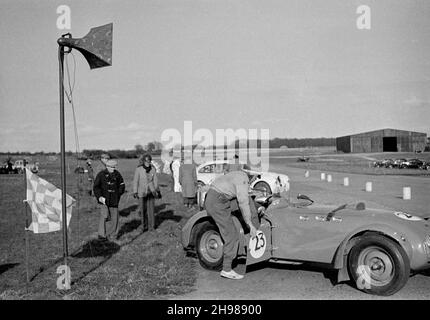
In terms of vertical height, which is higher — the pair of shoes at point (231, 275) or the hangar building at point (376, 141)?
the hangar building at point (376, 141)

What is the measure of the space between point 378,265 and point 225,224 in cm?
197

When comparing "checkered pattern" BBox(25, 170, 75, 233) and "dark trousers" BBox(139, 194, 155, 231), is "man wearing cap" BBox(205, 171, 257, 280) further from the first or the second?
"dark trousers" BBox(139, 194, 155, 231)

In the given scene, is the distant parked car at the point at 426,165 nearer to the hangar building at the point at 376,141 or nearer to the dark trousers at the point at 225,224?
the hangar building at the point at 376,141

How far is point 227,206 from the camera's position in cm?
597

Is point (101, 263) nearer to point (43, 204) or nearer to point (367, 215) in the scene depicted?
point (43, 204)

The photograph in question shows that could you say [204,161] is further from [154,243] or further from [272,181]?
[154,243]

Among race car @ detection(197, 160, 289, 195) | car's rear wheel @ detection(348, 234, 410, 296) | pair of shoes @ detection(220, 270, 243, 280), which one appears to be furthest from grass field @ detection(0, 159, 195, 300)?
race car @ detection(197, 160, 289, 195)

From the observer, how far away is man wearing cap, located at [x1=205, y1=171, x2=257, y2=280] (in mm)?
5836

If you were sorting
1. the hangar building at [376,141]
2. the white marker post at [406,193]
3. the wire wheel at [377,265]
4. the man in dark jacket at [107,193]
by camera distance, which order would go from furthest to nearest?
the hangar building at [376,141], the white marker post at [406,193], the man in dark jacket at [107,193], the wire wheel at [377,265]

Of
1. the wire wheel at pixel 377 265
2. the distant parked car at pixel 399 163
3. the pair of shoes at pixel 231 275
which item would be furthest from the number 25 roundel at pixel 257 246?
the distant parked car at pixel 399 163

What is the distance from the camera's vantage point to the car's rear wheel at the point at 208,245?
6.40 meters

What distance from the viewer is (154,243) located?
8.48 m

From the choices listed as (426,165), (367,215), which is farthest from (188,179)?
(426,165)
